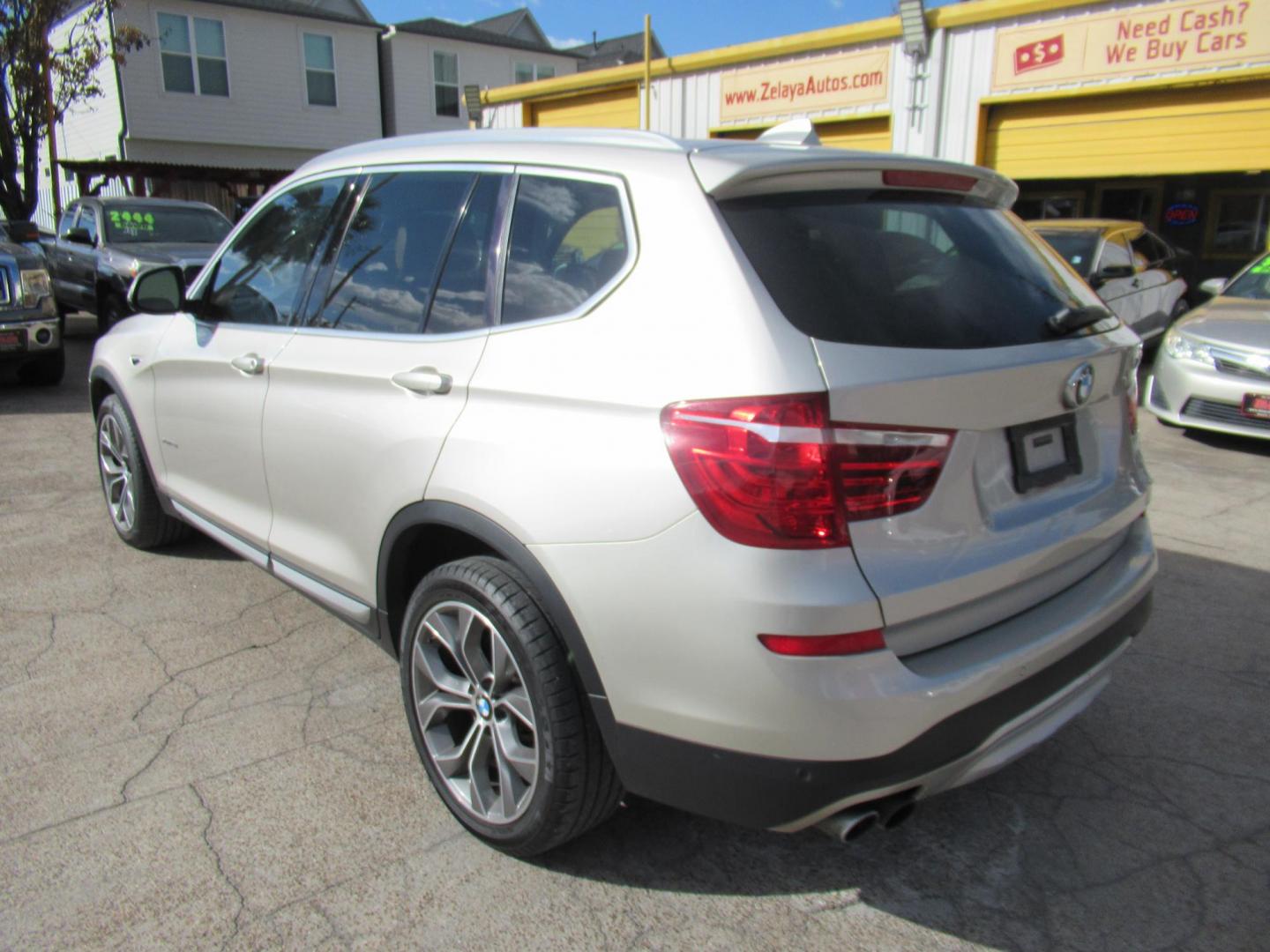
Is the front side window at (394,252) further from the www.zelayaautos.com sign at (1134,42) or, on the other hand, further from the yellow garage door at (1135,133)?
the yellow garage door at (1135,133)

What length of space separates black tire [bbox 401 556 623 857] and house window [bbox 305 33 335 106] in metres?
28.0

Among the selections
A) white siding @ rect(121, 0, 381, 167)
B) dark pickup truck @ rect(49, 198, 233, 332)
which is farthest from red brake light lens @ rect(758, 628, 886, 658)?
white siding @ rect(121, 0, 381, 167)

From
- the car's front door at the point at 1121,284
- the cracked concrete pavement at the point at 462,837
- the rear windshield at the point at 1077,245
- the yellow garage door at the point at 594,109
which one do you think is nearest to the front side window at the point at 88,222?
the yellow garage door at the point at 594,109

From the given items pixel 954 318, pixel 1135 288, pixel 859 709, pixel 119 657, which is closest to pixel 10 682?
pixel 119 657

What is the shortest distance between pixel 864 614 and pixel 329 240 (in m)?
2.27

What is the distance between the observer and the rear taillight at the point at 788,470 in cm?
196

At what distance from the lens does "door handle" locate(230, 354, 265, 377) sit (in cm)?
338

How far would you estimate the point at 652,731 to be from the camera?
2.13 metres

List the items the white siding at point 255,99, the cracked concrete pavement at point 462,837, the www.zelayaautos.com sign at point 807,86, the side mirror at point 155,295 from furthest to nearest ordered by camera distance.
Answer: the white siding at point 255,99
the www.zelayaautos.com sign at point 807,86
the side mirror at point 155,295
the cracked concrete pavement at point 462,837

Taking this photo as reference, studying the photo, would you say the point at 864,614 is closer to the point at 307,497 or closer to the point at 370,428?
the point at 370,428

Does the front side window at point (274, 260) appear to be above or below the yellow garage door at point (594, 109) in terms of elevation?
below

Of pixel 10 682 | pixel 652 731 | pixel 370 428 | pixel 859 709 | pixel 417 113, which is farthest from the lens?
pixel 417 113

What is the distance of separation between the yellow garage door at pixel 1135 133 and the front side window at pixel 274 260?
1061 cm

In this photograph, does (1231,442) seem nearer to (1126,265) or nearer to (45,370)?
(1126,265)
